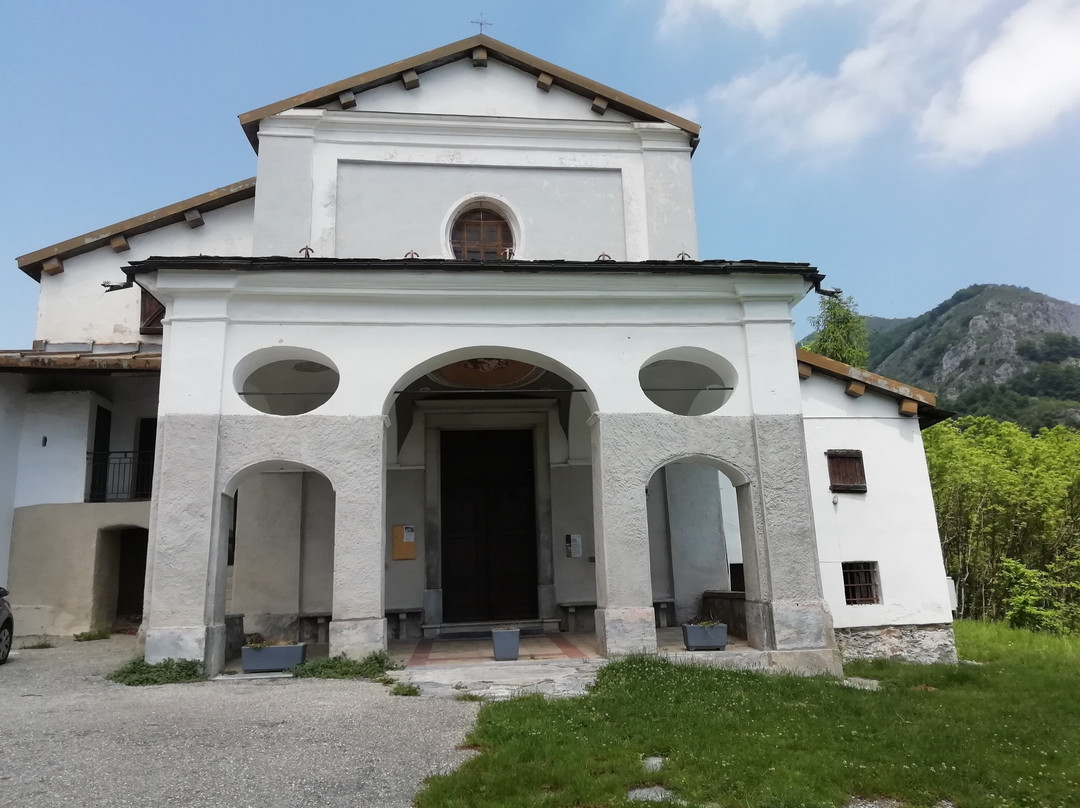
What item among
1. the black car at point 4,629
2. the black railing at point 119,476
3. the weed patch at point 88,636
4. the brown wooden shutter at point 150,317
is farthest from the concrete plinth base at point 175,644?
the brown wooden shutter at point 150,317

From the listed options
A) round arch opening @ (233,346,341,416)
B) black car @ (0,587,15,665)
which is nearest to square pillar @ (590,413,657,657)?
round arch opening @ (233,346,341,416)

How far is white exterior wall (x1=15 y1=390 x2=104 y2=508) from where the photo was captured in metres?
13.6

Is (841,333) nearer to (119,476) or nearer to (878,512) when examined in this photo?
(878,512)

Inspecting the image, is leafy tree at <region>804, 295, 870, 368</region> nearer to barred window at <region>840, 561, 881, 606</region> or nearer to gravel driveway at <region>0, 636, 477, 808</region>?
barred window at <region>840, 561, 881, 606</region>

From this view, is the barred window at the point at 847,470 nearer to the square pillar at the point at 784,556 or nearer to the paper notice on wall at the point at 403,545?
the square pillar at the point at 784,556

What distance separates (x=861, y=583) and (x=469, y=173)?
9.12 metres

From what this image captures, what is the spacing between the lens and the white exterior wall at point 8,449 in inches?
518

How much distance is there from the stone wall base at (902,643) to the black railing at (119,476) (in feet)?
40.6

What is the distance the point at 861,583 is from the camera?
12.0m

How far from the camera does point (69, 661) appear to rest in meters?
10.4

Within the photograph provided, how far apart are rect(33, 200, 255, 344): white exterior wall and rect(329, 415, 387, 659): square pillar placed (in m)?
7.62

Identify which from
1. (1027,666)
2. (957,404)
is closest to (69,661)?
(1027,666)

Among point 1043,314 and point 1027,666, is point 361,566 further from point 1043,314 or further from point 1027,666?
point 1043,314

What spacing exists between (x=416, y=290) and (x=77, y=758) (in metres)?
6.29
